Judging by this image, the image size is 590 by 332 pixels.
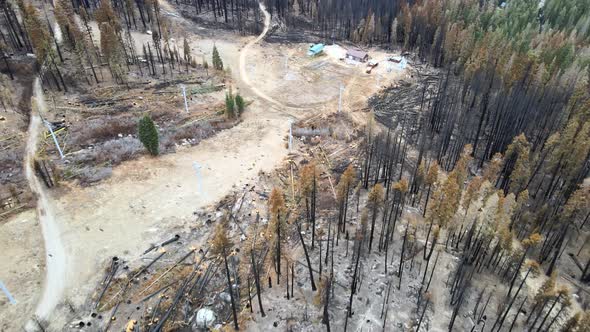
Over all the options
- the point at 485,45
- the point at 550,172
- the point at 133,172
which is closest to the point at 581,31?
the point at 485,45

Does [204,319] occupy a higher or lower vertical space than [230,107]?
lower

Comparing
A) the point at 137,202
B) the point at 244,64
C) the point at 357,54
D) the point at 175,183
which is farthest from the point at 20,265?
the point at 357,54

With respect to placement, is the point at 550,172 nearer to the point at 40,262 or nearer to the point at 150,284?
the point at 150,284

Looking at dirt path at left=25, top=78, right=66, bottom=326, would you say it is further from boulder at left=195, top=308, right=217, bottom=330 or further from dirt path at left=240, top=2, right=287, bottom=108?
dirt path at left=240, top=2, right=287, bottom=108

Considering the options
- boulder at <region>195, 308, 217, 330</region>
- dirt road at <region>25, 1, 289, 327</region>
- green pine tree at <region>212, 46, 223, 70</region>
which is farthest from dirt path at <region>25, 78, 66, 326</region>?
green pine tree at <region>212, 46, 223, 70</region>

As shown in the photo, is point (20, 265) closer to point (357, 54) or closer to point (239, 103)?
point (239, 103)

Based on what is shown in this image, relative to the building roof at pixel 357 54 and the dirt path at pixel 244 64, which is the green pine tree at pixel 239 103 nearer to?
the dirt path at pixel 244 64

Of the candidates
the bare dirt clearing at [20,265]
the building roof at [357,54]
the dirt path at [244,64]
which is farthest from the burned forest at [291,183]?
the dirt path at [244,64]
